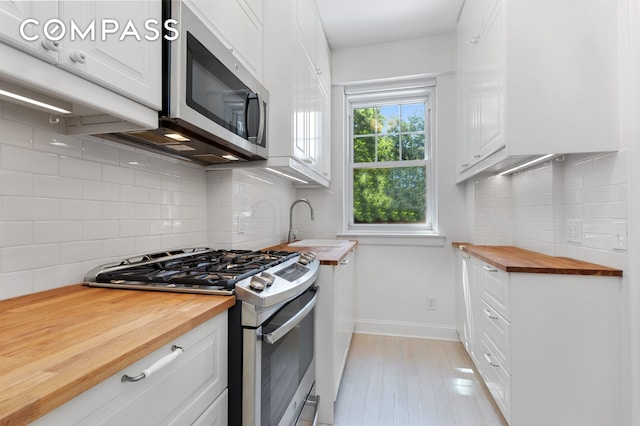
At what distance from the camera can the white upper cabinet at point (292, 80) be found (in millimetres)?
1922

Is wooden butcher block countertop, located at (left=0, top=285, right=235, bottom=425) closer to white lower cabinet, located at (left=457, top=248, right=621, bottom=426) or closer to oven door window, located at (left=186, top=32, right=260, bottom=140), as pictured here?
oven door window, located at (left=186, top=32, right=260, bottom=140)

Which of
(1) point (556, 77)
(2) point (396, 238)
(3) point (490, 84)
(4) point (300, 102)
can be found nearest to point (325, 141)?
(4) point (300, 102)

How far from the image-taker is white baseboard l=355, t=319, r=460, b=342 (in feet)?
9.62

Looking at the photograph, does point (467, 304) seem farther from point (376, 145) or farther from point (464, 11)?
point (464, 11)

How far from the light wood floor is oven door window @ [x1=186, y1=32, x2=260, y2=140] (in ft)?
5.65

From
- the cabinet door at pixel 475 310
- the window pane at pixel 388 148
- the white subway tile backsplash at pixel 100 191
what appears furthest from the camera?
the window pane at pixel 388 148

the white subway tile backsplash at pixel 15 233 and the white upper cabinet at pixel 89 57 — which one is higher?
the white upper cabinet at pixel 89 57

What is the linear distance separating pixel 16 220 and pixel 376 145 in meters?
2.90

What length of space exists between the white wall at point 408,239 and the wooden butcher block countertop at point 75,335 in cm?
229

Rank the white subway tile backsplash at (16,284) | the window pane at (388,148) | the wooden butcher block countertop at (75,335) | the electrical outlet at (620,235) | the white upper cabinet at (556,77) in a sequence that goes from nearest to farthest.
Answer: the wooden butcher block countertop at (75,335) → the white subway tile backsplash at (16,284) → the electrical outlet at (620,235) → the white upper cabinet at (556,77) → the window pane at (388,148)

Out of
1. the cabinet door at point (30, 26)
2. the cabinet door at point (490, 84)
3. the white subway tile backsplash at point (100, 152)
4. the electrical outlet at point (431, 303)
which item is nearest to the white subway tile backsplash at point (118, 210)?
the white subway tile backsplash at point (100, 152)

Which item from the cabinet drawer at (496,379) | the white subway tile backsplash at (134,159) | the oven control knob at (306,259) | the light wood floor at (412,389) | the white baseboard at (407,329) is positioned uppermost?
the white subway tile backsplash at (134,159)

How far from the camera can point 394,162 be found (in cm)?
324

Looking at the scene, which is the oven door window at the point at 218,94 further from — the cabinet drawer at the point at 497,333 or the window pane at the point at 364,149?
the window pane at the point at 364,149
